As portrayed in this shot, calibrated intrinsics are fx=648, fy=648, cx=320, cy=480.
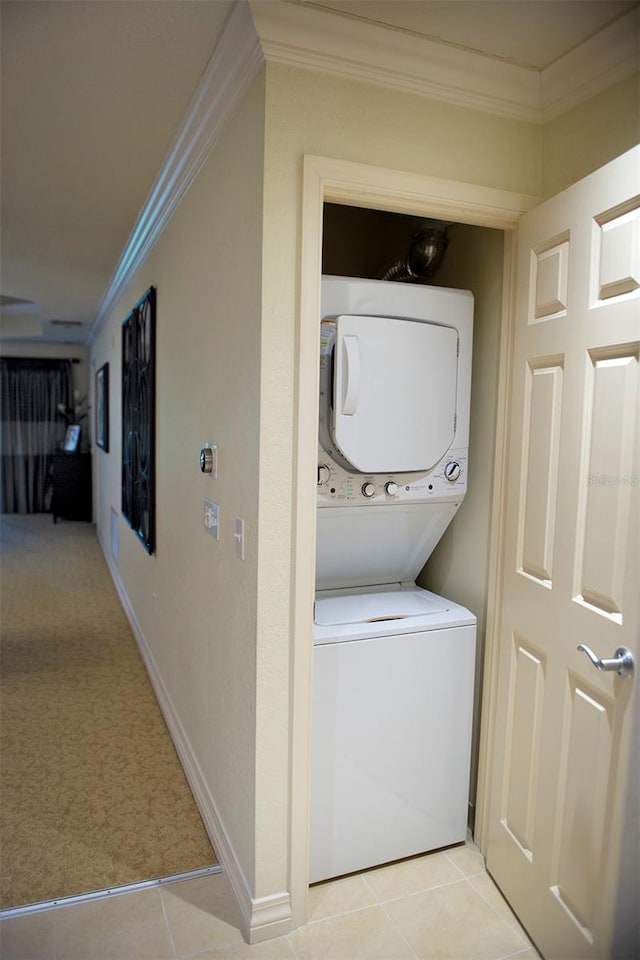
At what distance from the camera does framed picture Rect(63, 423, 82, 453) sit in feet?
27.7

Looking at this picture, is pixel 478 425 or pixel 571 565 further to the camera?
pixel 478 425

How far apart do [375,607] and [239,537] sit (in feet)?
1.87

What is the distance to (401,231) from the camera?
9.09 feet

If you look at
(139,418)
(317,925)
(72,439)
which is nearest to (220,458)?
(317,925)

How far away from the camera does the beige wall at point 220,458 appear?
5.85 feet

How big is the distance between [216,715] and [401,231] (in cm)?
207

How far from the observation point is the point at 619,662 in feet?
4.86

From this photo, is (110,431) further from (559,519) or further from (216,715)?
(559,519)

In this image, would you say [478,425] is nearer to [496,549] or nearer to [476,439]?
[476,439]

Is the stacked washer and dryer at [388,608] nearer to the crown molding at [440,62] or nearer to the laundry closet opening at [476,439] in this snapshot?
the laundry closet opening at [476,439]

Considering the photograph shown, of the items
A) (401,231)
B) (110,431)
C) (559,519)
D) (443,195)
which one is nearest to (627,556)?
(559,519)

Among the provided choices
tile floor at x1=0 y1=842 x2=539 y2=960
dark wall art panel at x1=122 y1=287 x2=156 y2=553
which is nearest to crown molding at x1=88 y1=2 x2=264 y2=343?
dark wall art panel at x1=122 y1=287 x2=156 y2=553

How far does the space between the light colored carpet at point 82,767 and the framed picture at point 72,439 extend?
12.8 feet

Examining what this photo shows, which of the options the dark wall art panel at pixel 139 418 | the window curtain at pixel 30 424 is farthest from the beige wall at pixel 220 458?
the window curtain at pixel 30 424
